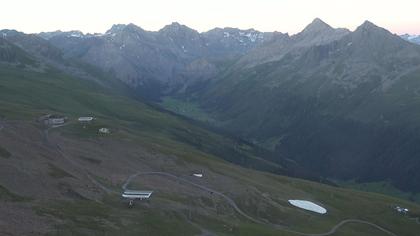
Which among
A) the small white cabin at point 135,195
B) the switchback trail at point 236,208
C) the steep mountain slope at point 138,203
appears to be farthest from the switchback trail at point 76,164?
the switchback trail at point 236,208

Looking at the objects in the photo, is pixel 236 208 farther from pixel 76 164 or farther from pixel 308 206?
pixel 76 164

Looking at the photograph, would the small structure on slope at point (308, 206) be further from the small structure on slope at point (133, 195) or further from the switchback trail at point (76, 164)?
the switchback trail at point (76, 164)

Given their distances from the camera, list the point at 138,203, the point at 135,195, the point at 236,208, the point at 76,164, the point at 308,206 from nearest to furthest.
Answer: the point at 138,203, the point at 135,195, the point at 236,208, the point at 76,164, the point at 308,206

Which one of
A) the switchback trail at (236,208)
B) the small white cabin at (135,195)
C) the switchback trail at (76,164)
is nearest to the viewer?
the small white cabin at (135,195)

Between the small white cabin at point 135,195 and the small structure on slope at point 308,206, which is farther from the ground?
the small white cabin at point 135,195

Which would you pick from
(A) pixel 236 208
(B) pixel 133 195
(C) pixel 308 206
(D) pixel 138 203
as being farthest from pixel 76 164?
(C) pixel 308 206

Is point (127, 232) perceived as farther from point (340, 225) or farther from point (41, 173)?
point (340, 225)

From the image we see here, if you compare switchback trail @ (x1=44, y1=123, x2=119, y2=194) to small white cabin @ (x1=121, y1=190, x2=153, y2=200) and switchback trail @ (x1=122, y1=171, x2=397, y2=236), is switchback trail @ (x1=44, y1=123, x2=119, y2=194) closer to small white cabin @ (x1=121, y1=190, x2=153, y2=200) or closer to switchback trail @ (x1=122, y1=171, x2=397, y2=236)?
small white cabin @ (x1=121, y1=190, x2=153, y2=200)

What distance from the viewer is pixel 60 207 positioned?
11200cm

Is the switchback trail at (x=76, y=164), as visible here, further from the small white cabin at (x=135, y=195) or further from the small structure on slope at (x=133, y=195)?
the small structure on slope at (x=133, y=195)

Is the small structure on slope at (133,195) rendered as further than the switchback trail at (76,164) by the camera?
No

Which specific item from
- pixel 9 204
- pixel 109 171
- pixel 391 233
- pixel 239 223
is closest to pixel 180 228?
pixel 239 223

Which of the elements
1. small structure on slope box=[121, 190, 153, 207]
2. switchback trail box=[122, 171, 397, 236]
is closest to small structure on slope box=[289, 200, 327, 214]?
switchback trail box=[122, 171, 397, 236]

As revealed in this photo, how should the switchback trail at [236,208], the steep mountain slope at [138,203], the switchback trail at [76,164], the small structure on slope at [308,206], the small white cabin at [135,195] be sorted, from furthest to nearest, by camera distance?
1. the small structure on slope at [308,206]
2. the switchback trail at [236,208]
3. the switchback trail at [76,164]
4. the small white cabin at [135,195]
5. the steep mountain slope at [138,203]
